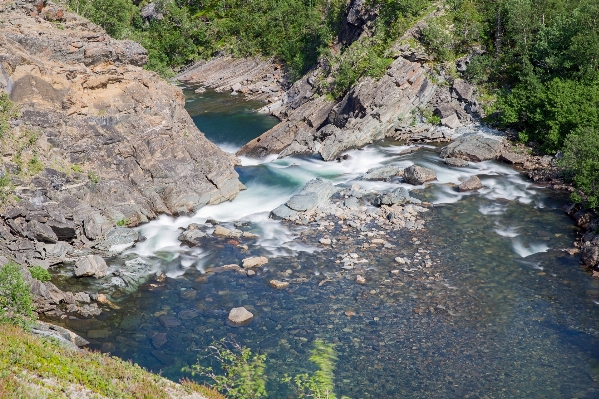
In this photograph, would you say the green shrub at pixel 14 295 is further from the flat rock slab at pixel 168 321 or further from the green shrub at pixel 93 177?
the green shrub at pixel 93 177

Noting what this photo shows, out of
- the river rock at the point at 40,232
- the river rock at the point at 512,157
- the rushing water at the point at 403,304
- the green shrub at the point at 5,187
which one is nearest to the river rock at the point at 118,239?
the rushing water at the point at 403,304

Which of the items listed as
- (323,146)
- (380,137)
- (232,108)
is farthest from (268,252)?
(232,108)

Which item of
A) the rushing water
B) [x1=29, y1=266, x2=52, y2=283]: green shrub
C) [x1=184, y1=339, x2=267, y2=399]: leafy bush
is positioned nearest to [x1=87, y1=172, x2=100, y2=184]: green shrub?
the rushing water

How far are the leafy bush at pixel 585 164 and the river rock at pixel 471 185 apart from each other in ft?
18.8

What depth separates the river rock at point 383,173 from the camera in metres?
43.5

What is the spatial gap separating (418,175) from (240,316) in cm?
2030

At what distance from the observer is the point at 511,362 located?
23.8m

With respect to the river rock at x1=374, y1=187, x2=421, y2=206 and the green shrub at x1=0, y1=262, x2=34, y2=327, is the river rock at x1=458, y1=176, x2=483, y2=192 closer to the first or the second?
the river rock at x1=374, y1=187, x2=421, y2=206

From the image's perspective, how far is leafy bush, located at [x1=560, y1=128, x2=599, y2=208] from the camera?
111 feet

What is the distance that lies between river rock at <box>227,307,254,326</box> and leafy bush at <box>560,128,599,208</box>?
826 inches

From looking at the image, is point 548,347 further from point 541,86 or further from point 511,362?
point 541,86

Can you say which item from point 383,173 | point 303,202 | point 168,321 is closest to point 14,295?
point 168,321

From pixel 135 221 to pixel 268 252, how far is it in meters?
9.03

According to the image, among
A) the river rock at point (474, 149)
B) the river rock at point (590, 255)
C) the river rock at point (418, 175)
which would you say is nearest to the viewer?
the river rock at point (590, 255)
